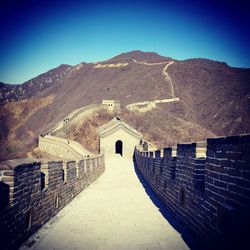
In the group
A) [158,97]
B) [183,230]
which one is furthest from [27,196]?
[158,97]

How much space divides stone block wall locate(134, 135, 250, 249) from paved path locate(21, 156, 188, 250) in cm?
62

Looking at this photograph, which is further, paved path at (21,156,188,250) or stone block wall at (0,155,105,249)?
paved path at (21,156,188,250)

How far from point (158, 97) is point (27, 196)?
224ft

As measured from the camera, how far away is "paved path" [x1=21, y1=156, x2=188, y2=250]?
4.64 meters

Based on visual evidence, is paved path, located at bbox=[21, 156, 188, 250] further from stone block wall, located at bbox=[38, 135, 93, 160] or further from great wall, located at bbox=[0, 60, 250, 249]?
stone block wall, located at bbox=[38, 135, 93, 160]

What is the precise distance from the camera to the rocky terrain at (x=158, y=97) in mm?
56344

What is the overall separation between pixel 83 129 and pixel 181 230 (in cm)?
3287

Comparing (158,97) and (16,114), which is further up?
(158,97)

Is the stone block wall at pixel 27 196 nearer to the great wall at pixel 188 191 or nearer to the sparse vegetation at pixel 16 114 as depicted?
the great wall at pixel 188 191

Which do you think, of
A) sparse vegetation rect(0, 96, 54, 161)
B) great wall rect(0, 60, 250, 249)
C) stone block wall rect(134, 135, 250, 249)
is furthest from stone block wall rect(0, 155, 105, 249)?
sparse vegetation rect(0, 96, 54, 161)

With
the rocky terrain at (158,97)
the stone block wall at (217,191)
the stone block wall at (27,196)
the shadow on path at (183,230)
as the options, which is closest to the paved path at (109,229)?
the shadow on path at (183,230)

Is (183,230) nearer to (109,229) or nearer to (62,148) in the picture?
(109,229)

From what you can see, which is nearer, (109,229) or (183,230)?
(183,230)

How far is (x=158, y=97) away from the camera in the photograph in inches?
2815
